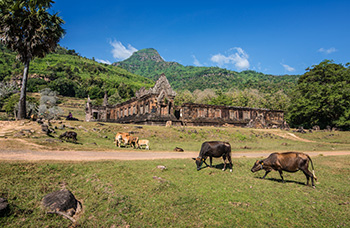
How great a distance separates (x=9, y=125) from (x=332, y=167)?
25895 millimetres

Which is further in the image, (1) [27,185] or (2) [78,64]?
(2) [78,64]

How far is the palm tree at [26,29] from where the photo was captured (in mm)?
21297

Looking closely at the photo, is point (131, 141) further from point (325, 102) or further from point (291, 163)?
point (325, 102)

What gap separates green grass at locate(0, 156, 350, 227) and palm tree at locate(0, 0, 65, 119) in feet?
53.9

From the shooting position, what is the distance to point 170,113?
3678 centimetres

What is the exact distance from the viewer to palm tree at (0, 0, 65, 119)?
21297 mm

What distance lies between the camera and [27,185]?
805cm

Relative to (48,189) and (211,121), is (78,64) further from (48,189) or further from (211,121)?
(48,189)

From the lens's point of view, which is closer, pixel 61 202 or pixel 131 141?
pixel 61 202

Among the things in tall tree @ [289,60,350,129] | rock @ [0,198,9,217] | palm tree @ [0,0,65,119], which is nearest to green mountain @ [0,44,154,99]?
palm tree @ [0,0,65,119]

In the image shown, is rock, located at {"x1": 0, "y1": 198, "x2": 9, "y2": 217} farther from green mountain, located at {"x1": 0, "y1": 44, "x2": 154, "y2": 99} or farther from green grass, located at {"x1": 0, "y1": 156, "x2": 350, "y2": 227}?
green mountain, located at {"x1": 0, "y1": 44, "x2": 154, "y2": 99}

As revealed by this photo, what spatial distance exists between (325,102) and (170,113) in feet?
115

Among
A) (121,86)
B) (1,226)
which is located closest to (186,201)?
(1,226)

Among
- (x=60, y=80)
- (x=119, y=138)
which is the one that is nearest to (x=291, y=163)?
(x=119, y=138)
